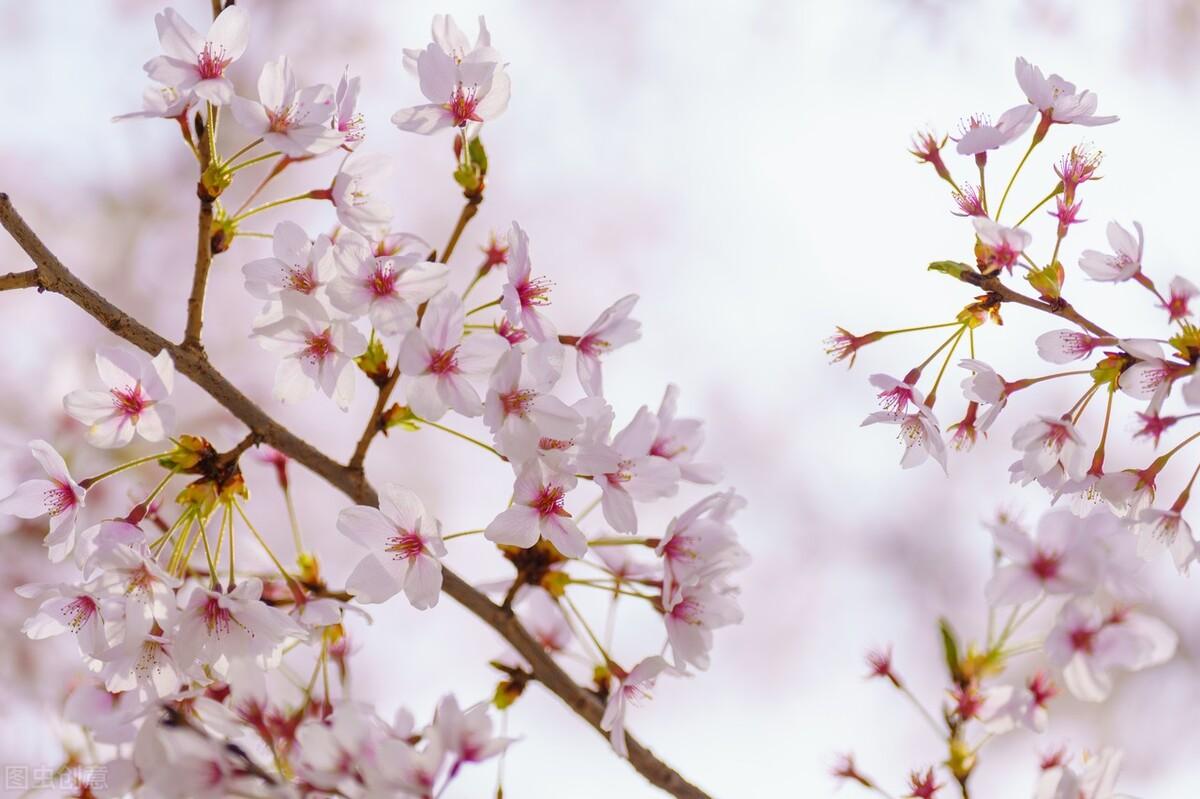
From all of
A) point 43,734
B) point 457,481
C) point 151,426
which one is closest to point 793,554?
point 457,481

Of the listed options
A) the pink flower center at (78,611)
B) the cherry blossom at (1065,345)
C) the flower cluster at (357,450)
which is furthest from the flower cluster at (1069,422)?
the pink flower center at (78,611)

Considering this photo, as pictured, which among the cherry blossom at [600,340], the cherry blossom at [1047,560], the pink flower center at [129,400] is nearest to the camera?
the cherry blossom at [1047,560]

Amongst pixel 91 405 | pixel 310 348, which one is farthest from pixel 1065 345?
pixel 91 405

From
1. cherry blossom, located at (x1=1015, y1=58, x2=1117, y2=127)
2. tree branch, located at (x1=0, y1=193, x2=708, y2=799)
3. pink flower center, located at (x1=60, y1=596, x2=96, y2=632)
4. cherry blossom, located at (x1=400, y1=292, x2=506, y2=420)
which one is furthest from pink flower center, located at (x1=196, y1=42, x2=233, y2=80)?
cherry blossom, located at (x1=1015, y1=58, x2=1117, y2=127)

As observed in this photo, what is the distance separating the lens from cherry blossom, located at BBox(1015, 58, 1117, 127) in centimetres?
112

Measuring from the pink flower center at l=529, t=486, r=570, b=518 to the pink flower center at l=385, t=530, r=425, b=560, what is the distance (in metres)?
0.13

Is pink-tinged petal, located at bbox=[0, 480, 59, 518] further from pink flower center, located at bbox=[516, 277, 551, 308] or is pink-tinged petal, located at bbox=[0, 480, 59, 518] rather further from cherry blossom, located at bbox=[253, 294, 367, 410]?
pink flower center, located at bbox=[516, 277, 551, 308]

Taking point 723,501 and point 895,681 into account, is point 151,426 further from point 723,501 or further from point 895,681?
point 895,681

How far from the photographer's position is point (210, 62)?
107 centimetres

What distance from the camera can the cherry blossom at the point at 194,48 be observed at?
1055 mm

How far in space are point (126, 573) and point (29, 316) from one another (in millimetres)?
1898

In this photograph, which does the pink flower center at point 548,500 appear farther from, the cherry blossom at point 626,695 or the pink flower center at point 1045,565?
the pink flower center at point 1045,565

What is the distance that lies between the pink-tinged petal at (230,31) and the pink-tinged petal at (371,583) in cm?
55

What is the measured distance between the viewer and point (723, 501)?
1.21 metres
